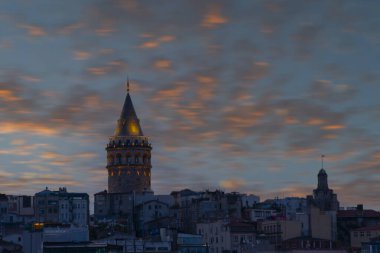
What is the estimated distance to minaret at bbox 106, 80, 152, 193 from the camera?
176750 mm

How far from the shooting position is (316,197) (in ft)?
471

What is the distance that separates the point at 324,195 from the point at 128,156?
44013mm

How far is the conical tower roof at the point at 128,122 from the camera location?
17875 cm

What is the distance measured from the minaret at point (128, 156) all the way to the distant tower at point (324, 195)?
3911cm

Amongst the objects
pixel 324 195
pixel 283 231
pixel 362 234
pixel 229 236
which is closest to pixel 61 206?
pixel 324 195

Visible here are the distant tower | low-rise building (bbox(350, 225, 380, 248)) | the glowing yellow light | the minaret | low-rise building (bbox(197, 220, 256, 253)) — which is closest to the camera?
low-rise building (bbox(350, 225, 380, 248))

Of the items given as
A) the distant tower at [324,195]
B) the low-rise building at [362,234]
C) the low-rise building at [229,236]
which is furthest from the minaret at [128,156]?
the low-rise building at [362,234]

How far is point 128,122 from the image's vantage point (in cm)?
17875

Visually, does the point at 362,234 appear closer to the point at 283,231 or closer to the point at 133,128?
the point at 283,231

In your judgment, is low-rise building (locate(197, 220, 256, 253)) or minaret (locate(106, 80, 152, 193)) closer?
low-rise building (locate(197, 220, 256, 253))

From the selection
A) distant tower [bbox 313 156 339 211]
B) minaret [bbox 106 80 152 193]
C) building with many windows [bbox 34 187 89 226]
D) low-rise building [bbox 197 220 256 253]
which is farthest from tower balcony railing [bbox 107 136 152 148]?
low-rise building [bbox 197 220 256 253]

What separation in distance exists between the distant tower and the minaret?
3911 centimetres

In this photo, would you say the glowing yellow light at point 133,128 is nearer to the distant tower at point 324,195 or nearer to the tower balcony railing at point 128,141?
the tower balcony railing at point 128,141

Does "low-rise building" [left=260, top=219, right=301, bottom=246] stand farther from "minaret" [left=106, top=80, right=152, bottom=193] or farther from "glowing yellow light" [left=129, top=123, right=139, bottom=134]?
"glowing yellow light" [left=129, top=123, right=139, bottom=134]
